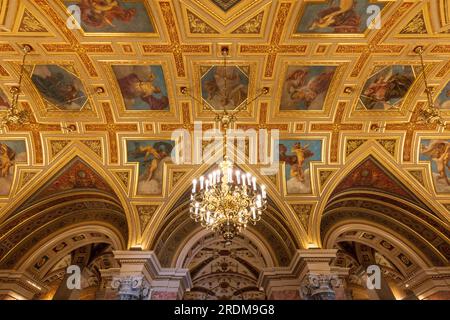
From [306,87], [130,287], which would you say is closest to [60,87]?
[130,287]

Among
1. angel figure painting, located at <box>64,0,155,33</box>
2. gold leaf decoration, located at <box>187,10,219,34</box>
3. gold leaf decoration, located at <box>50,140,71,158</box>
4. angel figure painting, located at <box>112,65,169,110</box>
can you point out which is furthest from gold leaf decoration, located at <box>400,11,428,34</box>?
gold leaf decoration, located at <box>50,140,71,158</box>

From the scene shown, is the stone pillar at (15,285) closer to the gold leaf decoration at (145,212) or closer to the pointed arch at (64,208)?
the pointed arch at (64,208)

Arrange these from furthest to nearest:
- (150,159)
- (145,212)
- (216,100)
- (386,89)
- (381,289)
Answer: (381,289), (145,212), (150,159), (216,100), (386,89)

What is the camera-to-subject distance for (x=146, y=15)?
8.09m

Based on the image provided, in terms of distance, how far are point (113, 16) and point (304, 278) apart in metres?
9.65

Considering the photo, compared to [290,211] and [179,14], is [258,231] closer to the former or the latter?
[290,211]

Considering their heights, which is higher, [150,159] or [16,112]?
[150,159]

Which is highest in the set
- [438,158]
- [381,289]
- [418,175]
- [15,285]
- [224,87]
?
[224,87]

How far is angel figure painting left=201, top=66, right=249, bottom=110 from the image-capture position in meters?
9.67

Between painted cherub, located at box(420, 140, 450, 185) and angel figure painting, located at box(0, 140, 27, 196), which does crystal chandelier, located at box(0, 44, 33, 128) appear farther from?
painted cherub, located at box(420, 140, 450, 185)

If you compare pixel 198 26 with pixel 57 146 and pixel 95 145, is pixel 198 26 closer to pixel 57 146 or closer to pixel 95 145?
pixel 95 145

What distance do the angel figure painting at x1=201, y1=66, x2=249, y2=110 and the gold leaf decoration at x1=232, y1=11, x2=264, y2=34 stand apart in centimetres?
118

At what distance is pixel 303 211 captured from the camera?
11758 mm
